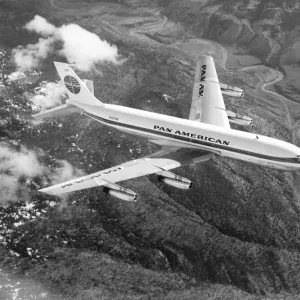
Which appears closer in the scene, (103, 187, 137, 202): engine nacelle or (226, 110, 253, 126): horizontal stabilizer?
(103, 187, 137, 202): engine nacelle

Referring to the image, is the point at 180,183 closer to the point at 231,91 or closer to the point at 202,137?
the point at 202,137

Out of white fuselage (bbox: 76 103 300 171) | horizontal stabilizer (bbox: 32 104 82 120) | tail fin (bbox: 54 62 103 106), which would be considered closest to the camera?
white fuselage (bbox: 76 103 300 171)

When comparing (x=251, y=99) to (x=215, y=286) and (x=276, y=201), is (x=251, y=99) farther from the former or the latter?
(x=215, y=286)

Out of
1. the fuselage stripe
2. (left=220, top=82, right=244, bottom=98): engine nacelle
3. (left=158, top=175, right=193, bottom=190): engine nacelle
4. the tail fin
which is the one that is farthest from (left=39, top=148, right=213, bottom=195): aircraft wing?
(left=220, top=82, right=244, bottom=98): engine nacelle

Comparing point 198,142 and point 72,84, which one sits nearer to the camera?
point 198,142

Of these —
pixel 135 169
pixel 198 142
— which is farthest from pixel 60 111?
pixel 198 142

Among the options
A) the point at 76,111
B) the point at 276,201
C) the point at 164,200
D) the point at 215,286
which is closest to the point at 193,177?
the point at 164,200

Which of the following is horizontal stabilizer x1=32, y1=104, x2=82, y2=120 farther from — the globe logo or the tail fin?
the globe logo
